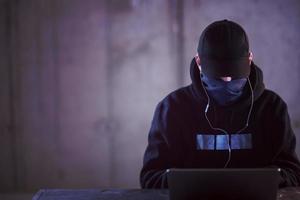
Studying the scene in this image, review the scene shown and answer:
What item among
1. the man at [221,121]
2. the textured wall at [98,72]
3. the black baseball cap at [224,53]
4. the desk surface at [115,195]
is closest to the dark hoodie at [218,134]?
the man at [221,121]

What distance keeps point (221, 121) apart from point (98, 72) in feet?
4.51

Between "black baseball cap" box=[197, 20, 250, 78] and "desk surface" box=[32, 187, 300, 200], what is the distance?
51cm

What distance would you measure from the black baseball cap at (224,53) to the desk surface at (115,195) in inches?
20.0

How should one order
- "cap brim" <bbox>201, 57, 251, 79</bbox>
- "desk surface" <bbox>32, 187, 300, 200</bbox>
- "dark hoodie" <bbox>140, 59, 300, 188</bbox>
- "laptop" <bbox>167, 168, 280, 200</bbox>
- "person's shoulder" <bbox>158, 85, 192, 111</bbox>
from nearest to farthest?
"laptop" <bbox>167, 168, 280, 200</bbox> → "desk surface" <bbox>32, 187, 300, 200</bbox> → "cap brim" <bbox>201, 57, 251, 79</bbox> → "dark hoodie" <bbox>140, 59, 300, 188</bbox> → "person's shoulder" <bbox>158, 85, 192, 111</bbox>

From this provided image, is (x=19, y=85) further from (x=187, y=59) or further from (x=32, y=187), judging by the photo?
(x=187, y=59)

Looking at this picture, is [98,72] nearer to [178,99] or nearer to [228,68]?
[178,99]

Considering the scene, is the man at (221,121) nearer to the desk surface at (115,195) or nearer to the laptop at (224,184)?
the desk surface at (115,195)

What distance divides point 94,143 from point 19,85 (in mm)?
626

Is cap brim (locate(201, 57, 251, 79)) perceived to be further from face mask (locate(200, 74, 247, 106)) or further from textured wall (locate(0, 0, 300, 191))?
textured wall (locate(0, 0, 300, 191))

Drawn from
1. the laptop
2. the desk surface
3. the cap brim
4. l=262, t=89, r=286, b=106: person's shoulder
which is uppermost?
the cap brim

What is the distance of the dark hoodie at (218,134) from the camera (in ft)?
7.27

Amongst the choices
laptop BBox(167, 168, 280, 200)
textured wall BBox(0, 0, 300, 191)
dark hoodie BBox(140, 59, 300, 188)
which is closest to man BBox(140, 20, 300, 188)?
dark hoodie BBox(140, 59, 300, 188)

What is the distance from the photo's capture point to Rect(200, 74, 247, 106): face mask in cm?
216

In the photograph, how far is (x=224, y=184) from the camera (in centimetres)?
158
